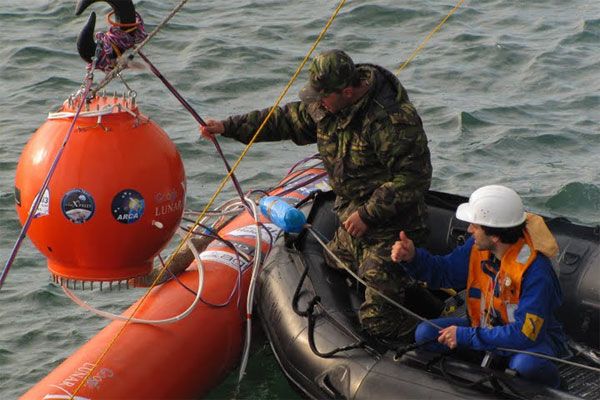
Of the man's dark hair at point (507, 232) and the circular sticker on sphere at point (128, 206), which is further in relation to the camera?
the man's dark hair at point (507, 232)

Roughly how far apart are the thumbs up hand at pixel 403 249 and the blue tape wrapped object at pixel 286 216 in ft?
2.81

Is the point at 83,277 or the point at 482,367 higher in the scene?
the point at 83,277

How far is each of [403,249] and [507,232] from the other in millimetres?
449

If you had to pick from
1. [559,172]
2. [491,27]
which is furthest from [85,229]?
[491,27]

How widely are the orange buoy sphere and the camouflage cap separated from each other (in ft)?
2.56

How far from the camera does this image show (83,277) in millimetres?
4793

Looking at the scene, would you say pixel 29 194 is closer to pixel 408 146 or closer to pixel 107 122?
pixel 107 122

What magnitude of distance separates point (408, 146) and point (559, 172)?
3.47 m

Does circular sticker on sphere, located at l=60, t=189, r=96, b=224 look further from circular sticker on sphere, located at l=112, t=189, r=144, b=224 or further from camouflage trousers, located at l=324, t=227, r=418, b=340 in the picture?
camouflage trousers, located at l=324, t=227, r=418, b=340

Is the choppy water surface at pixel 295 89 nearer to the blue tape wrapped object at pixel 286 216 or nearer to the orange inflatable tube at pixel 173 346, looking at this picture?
the orange inflatable tube at pixel 173 346

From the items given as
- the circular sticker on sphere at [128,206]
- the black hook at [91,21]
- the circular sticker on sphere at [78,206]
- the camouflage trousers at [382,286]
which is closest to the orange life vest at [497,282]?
the camouflage trousers at [382,286]

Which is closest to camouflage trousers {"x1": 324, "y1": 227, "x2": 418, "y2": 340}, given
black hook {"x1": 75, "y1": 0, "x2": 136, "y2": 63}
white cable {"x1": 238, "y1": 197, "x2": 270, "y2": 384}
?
white cable {"x1": 238, "y1": 197, "x2": 270, "y2": 384}

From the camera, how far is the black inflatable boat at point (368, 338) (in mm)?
4824

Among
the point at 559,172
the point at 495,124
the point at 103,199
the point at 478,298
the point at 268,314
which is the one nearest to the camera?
the point at 103,199
